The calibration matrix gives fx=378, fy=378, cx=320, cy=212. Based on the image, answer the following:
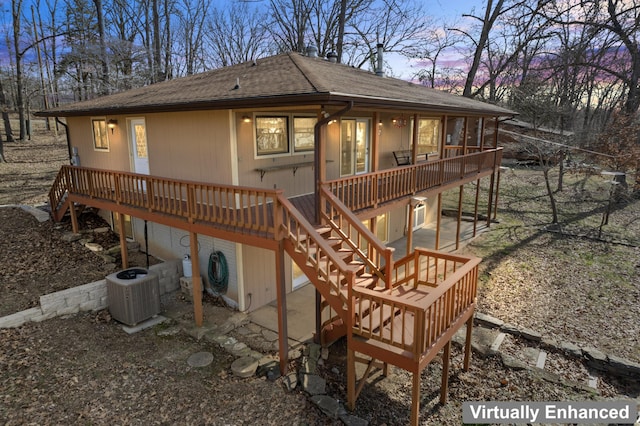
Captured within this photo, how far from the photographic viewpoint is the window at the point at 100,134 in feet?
37.8

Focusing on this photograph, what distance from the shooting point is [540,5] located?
20.1 metres

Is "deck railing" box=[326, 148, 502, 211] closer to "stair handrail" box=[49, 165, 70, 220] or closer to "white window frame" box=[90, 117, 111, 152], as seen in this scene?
"white window frame" box=[90, 117, 111, 152]

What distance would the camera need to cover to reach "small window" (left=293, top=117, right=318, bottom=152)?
9609 mm

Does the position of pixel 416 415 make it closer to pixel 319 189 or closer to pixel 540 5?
pixel 319 189

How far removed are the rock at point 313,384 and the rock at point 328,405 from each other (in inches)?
4.6

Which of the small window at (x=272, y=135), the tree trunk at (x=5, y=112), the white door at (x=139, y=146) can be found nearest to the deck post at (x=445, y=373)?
the small window at (x=272, y=135)

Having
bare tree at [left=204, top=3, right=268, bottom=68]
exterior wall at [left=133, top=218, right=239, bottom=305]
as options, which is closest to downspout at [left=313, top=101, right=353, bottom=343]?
exterior wall at [left=133, top=218, right=239, bottom=305]

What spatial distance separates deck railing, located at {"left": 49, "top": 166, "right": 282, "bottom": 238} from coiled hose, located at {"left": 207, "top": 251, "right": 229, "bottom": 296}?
129 centimetres

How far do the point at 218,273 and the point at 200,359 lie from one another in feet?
7.99

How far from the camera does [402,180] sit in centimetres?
987

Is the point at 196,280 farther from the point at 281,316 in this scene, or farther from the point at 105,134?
the point at 105,134

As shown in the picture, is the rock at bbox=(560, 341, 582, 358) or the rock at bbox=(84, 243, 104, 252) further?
the rock at bbox=(84, 243, 104, 252)

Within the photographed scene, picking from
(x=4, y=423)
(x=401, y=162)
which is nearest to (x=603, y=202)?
(x=401, y=162)

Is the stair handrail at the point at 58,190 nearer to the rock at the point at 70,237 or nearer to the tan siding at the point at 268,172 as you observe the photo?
the rock at the point at 70,237
